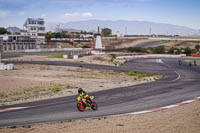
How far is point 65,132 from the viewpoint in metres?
12.4

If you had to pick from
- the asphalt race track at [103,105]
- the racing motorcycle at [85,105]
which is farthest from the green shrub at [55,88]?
the racing motorcycle at [85,105]

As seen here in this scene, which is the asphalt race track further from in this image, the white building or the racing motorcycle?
the white building

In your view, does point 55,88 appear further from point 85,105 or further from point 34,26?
point 34,26

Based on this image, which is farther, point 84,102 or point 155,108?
point 155,108

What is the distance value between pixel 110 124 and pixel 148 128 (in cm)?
198

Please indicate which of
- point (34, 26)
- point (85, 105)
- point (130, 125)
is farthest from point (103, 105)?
point (34, 26)

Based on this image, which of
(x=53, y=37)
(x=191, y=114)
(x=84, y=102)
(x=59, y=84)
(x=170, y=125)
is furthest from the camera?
(x=53, y=37)

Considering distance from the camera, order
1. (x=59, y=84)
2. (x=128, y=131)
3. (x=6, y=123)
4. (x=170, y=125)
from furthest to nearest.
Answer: (x=59, y=84) → (x=6, y=123) → (x=170, y=125) → (x=128, y=131)

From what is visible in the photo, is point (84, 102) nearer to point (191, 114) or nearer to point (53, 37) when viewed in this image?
point (191, 114)

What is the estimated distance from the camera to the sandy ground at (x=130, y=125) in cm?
1260

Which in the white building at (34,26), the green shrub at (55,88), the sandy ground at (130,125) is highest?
the white building at (34,26)

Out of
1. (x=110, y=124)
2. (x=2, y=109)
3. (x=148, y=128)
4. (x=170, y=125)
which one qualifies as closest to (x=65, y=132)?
(x=110, y=124)

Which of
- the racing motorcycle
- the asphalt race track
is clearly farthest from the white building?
the racing motorcycle

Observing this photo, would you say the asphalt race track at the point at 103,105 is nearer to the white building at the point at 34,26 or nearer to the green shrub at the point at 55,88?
the green shrub at the point at 55,88
